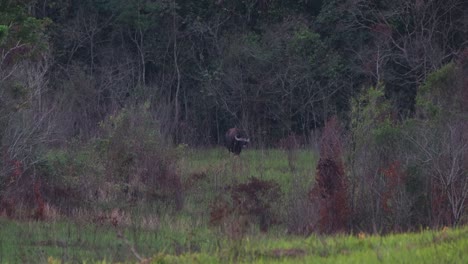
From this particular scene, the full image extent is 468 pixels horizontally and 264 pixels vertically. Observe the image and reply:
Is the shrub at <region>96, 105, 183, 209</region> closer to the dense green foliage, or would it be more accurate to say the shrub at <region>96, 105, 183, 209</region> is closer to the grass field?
the grass field

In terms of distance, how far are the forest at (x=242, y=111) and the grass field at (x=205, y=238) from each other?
0.73 ft

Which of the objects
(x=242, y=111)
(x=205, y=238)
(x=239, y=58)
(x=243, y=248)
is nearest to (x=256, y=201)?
(x=205, y=238)

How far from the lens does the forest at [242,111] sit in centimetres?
1639

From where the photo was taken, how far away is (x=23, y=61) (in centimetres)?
2164

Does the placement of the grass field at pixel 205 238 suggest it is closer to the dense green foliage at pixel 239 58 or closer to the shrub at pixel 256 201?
the shrub at pixel 256 201

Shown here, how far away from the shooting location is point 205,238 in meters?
13.7

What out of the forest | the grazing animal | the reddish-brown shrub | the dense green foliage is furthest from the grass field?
the dense green foliage

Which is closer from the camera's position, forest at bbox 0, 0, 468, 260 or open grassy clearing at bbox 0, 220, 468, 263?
open grassy clearing at bbox 0, 220, 468, 263

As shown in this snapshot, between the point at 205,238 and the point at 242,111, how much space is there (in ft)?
73.9

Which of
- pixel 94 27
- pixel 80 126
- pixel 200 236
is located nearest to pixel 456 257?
pixel 200 236

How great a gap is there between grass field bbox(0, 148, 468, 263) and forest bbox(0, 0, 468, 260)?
0.22 meters

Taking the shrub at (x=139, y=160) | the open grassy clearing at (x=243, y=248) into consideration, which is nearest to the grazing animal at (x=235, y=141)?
the shrub at (x=139, y=160)

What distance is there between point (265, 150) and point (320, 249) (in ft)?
68.5

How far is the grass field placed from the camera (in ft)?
31.6
